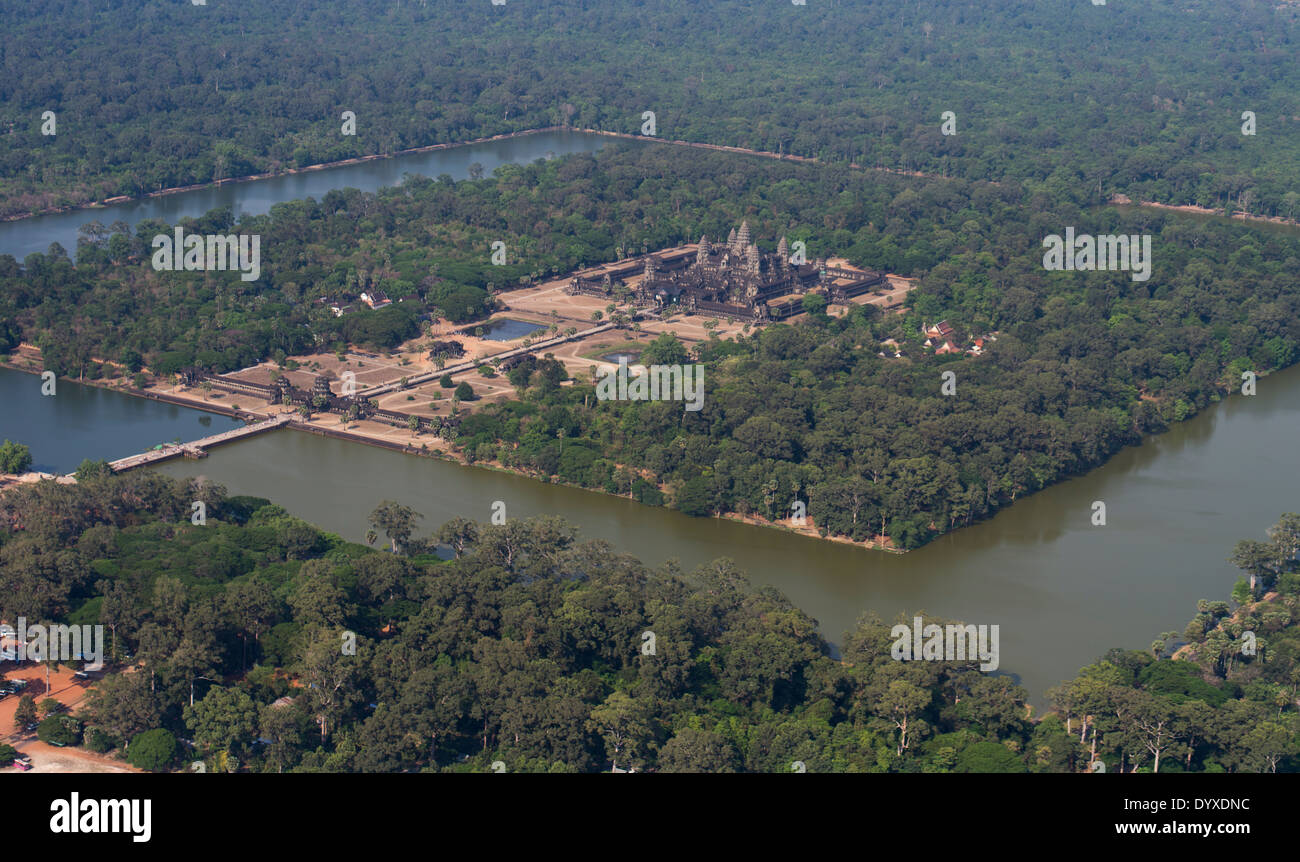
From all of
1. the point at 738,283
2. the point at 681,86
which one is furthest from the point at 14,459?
the point at 681,86

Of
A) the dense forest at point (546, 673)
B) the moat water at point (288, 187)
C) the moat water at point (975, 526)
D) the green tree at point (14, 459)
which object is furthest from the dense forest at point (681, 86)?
the dense forest at point (546, 673)

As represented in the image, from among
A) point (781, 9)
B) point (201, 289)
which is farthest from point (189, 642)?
point (781, 9)

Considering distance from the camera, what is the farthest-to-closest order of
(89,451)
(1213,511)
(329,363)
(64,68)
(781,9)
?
(781,9) → (64,68) → (329,363) → (89,451) → (1213,511)

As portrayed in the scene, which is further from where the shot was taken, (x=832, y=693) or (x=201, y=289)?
(x=201, y=289)

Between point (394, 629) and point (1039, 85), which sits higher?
point (1039, 85)

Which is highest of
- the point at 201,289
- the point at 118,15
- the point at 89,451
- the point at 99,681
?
Answer: the point at 118,15

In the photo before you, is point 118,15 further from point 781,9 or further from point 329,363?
point 329,363

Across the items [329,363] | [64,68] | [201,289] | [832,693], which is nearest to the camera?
[832,693]

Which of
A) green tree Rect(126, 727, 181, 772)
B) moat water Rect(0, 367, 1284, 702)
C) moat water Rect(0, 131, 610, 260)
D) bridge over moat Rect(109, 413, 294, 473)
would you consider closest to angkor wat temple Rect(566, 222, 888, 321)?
moat water Rect(0, 367, 1284, 702)
